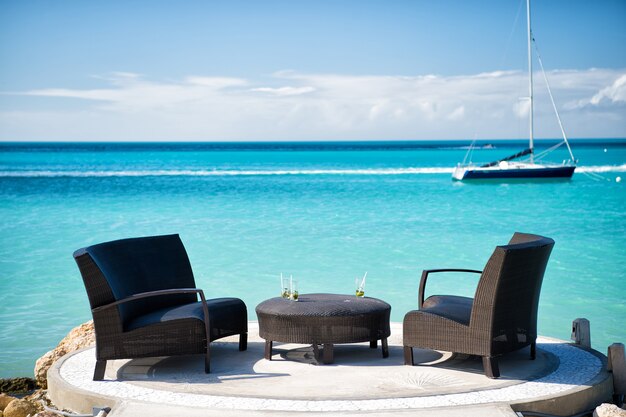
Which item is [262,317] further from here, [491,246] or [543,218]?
[543,218]

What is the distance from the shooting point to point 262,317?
5.89 m

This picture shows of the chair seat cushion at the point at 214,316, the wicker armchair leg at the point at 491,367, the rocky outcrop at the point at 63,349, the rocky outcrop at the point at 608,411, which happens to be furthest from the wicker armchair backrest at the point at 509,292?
the rocky outcrop at the point at 63,349

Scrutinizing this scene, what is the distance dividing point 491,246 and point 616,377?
1058 cm

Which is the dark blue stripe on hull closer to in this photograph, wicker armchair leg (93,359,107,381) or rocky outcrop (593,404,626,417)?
rocky outcrop (593,404,626,417)

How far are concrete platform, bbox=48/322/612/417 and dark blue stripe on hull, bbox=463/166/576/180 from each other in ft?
101

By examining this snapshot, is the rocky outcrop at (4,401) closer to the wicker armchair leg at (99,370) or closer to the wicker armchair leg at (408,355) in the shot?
the wicker armchair leg at (99,370)

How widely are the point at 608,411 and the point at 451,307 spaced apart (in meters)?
1.24

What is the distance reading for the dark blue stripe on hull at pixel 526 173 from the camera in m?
36.3

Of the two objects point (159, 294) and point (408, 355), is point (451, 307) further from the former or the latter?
point (159, 294)

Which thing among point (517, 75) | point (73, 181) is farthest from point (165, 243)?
point (517, 75)

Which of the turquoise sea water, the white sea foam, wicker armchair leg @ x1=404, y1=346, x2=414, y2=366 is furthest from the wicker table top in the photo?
the white sea foam

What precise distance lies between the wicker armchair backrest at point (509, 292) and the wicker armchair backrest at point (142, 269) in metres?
2.30

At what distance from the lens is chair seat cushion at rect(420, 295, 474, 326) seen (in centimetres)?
554

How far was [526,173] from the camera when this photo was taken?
120ft
